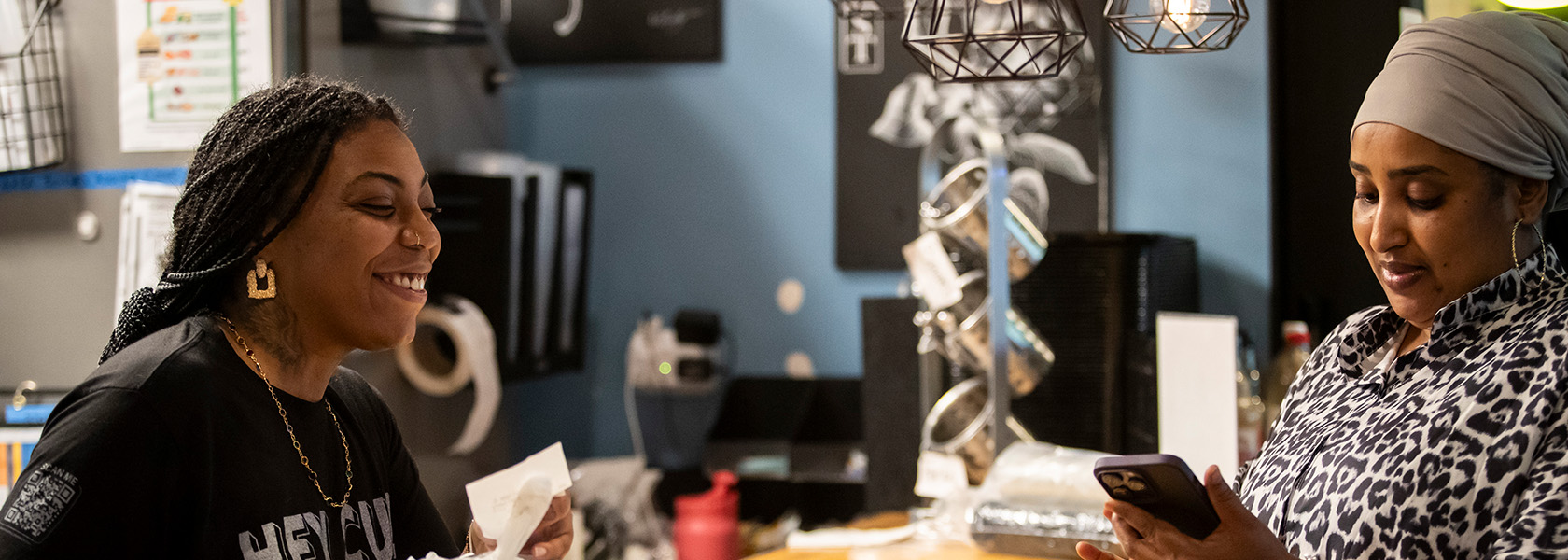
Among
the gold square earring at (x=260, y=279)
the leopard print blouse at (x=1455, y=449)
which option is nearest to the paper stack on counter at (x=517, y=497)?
the gold square earring at (x=260, y=279)

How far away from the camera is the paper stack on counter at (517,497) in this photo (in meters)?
1.36

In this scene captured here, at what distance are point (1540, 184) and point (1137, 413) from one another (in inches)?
64.5

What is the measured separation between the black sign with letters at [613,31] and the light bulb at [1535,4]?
7.14ft

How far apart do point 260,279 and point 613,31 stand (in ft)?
8.65

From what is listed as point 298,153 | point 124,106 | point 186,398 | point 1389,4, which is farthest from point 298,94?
point 1389,4

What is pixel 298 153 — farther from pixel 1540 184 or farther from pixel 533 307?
pixel 533 307

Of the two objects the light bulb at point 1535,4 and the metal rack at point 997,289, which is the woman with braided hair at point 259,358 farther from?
the light bulb at point 1535,4

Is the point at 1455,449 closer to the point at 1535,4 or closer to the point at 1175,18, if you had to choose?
the point at 1175,18

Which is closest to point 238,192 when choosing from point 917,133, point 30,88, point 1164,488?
point 1164,488

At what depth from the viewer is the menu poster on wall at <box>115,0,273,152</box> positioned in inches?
86.8

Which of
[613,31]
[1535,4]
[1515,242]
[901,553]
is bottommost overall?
[901,553]

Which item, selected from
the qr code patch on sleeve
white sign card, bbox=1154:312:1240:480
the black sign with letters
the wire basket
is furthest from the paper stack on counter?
the black sign with letters

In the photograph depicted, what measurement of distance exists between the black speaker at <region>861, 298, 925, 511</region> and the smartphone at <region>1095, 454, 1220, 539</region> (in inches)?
64.1

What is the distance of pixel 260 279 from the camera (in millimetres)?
1243
